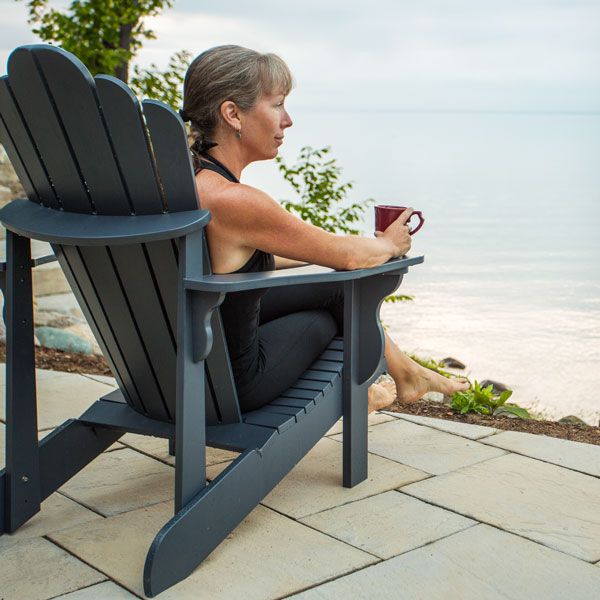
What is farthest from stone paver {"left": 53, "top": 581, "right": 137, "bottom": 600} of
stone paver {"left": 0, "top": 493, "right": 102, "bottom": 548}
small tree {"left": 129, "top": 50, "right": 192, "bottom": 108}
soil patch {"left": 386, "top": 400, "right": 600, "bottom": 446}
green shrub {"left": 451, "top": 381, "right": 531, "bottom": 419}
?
small tree {"left": 129, "top": 50, "right": 192, "bottom": 108}

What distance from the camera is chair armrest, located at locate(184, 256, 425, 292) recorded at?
201 cm

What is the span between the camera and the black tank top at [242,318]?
236cm

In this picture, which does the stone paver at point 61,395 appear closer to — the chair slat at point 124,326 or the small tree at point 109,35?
the chair slat at point 124,326

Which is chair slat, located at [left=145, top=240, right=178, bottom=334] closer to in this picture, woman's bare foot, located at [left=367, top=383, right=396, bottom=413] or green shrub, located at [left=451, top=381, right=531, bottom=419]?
woman's bare foot, located at [left=367, top=383, right=396, bottom=413]

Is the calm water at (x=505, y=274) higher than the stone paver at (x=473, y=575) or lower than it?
lower

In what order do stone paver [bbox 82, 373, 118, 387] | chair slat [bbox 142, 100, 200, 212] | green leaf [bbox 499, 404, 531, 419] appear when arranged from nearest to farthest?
1. chair slat [bbox 142, 100, 200, 212]
2. green leaf [bbox 499, 404, 531, 419]
3. stone paver [bbox 82, 373, 118, 387]

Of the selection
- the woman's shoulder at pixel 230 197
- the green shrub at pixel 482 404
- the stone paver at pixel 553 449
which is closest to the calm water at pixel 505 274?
the green shrub at pixel 482 404

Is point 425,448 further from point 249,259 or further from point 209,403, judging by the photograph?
point 249,259

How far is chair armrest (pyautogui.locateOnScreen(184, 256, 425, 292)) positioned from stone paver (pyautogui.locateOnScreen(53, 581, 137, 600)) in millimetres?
699

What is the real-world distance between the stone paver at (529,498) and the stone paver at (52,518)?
0.95 m

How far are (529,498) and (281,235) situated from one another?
110 centimetres

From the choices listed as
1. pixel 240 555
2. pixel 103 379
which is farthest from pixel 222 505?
pixel 103 379

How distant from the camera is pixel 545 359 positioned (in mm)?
6086

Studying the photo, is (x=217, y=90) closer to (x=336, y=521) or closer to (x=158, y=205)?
(x=158, y=205)
